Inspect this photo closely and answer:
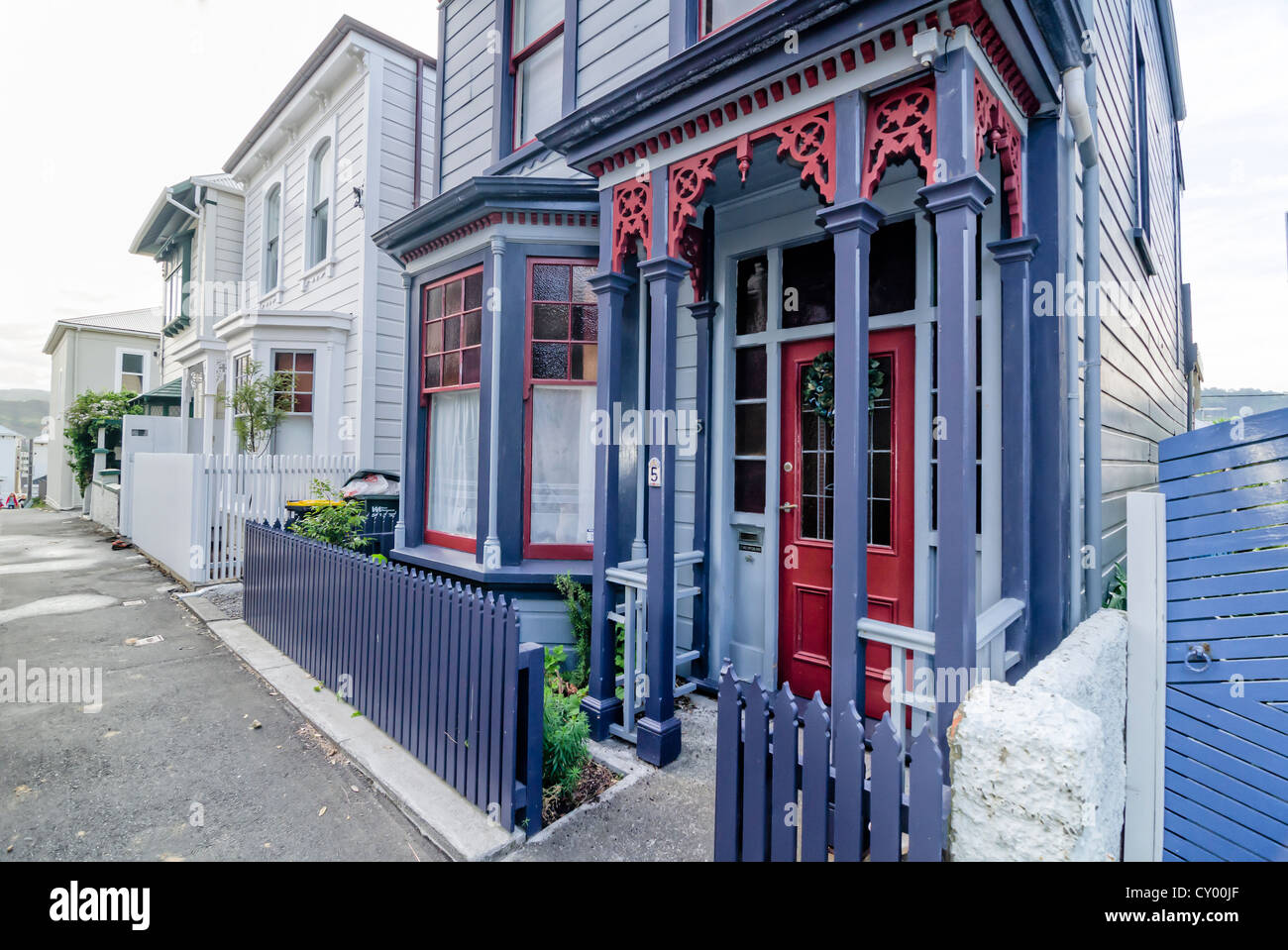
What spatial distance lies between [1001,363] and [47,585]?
37.1 feet

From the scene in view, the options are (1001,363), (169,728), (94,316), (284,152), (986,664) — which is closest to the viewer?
(986,664)

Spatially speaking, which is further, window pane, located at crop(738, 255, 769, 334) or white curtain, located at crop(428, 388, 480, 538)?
white curtain, located at crop(428, 388, 480, 538)

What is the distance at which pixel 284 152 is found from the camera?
38.3 feet

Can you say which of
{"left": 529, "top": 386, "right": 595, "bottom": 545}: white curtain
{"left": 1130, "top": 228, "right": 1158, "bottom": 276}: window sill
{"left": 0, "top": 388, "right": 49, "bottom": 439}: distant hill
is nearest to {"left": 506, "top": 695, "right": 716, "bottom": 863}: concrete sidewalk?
{"left": 529, "top": 386, "right": 595, "bottom": 545}: white curtain

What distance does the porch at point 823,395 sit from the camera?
2.77m

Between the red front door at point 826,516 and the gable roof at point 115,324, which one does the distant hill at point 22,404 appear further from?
the red front door at point 826,516

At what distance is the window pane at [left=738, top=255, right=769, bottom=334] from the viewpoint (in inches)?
192

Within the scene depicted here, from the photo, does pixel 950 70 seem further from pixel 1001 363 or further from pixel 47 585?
pixel 47 585

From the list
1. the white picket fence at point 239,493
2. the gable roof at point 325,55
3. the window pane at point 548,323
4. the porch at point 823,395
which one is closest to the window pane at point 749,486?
the porch at point 823,395

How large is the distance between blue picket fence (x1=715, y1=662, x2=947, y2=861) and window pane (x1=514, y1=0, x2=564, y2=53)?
684 centimetres

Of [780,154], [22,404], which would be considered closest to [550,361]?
[780,154]

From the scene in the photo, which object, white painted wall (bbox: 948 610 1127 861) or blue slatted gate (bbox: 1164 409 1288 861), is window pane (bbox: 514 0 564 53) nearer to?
blue slatted gate (bbox: 1164 409 1288 861)
